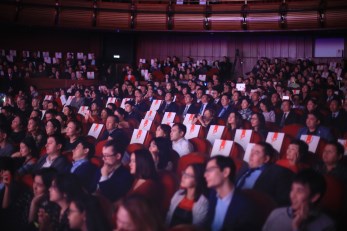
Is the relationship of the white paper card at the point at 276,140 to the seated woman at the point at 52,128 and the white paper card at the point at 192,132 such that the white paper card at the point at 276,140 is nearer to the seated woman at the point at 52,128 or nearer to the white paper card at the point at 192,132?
the white paper card at the point at 192,132

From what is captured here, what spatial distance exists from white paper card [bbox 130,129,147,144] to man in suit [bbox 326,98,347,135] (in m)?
2.03

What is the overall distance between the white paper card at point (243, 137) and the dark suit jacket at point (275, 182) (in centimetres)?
111

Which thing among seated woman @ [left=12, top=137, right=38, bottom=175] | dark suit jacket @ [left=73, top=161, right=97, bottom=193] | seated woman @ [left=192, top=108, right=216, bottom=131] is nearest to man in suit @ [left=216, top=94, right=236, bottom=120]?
seated woman @ [left=192, top=108, right=216, bottom=131]

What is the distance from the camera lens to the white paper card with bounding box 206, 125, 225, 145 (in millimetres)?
3975

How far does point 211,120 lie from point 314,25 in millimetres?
6125

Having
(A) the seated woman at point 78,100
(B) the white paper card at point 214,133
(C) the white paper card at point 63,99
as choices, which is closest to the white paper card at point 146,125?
(B) the white paper card at point 214,133

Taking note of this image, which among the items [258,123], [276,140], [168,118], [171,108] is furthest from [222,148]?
[171,108]

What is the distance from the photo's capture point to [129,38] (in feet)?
39.0

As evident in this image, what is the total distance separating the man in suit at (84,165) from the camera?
9.45ft

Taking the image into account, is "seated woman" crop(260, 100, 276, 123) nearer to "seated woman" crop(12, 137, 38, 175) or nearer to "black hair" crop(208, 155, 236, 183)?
"black hair" crop(208, 155, 236, 183)

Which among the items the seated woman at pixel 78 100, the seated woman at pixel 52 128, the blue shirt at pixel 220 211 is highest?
the seated woman at pixel 78 100

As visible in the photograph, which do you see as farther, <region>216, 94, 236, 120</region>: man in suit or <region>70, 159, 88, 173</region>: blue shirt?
<region>216, 94, 236, 120</region>: man in suit

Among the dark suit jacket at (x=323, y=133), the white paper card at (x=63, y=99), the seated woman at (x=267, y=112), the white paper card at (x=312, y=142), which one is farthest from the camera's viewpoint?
the white paper card at (x=63, y=99)

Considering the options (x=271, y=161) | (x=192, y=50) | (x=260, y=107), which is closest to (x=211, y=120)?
(x=260, y=107)
